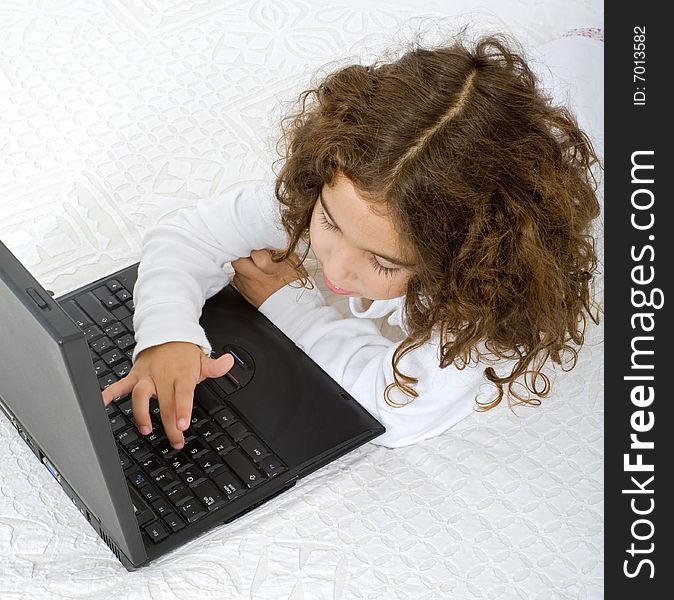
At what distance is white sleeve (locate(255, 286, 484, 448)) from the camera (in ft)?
2.73

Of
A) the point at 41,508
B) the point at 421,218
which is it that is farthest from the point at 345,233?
the point at 41,508

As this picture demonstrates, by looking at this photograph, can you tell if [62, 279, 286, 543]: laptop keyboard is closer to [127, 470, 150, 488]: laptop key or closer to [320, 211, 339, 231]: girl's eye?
[127, 470, 150, 488]: laptop key

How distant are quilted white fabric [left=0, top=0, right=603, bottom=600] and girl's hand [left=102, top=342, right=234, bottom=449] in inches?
3.3

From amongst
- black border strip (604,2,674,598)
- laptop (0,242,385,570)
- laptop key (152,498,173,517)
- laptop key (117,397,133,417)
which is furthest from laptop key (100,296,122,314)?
black border strip (604,2,674,598)

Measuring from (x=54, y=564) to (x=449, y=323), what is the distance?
0.35m

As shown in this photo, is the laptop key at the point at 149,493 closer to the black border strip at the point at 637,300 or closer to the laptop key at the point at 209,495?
the laptop key at the point at 209,495

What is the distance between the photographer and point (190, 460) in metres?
0.76

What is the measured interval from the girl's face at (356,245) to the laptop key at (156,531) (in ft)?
0.75

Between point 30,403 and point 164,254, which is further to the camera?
point 164,254

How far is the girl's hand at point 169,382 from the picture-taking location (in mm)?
776

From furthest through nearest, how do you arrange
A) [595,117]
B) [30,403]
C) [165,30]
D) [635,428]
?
[165,30] → [595,117] → [635,428] → [30,403]

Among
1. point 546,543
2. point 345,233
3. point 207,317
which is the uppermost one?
point 345,233

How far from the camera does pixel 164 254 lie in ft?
2.96

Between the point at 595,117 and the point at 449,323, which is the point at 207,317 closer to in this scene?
the point at 449,323
